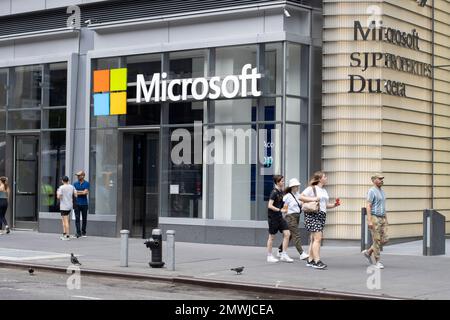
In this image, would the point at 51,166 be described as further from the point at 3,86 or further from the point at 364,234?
the point at 364,234

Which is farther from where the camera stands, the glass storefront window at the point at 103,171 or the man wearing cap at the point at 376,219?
the glass storefront window at the point at 103,171

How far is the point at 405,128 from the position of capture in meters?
21.0

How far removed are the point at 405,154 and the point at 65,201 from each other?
393 inches

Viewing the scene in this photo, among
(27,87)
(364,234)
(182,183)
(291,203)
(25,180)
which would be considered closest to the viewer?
(291,203)

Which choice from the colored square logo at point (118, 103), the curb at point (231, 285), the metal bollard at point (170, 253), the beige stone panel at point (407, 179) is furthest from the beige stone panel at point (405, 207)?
the curb at point (231, 285)

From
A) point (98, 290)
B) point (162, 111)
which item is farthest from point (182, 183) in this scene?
point (98, 290)

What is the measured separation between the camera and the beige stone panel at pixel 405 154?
20.3 m

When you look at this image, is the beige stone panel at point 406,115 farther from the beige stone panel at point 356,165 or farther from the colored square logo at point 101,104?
the colored square logo at point 101,104

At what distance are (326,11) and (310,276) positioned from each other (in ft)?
29.0

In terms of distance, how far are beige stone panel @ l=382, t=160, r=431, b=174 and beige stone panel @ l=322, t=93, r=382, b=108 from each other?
64.2 inches

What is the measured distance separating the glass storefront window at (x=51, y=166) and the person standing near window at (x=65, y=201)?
209cm

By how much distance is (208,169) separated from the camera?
21172 millimetres

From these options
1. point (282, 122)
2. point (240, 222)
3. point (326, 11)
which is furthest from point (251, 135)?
point (326, 11)
